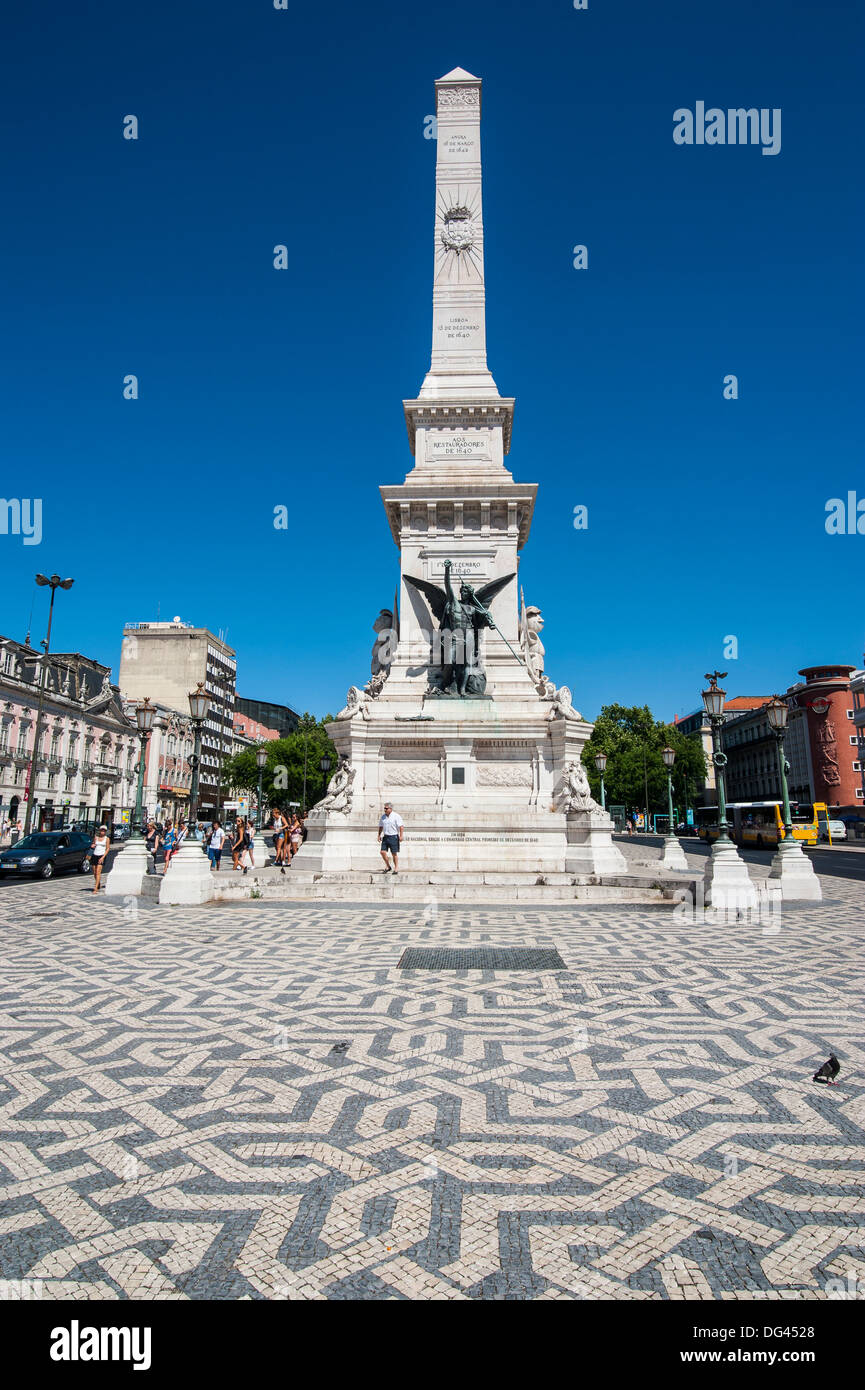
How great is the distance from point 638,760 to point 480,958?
70733mm

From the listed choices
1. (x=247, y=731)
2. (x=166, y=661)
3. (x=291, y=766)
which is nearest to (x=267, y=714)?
(x=247, y=731)

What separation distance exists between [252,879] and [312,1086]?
40.5ft

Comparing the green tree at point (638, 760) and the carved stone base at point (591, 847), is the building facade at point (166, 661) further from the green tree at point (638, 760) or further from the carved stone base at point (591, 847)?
the carved stone base at point (591, 847)

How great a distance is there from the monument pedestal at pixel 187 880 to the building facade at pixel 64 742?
33505 millimetres

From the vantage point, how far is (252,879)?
54.2ft

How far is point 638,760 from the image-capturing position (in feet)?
250

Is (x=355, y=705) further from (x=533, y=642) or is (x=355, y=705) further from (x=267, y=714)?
(x=267, y=714)

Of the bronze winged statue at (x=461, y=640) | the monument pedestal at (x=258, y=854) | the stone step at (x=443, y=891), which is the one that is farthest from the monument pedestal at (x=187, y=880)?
the bronze winged statue at (x=461, y=640)

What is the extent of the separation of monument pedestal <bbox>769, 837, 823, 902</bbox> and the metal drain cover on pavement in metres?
8.80

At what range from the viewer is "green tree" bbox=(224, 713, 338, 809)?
220 feet

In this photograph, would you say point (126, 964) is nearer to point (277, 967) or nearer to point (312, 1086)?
point (277, 967)

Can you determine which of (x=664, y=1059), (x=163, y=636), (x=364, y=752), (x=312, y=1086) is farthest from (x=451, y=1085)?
(x=163, y=636)

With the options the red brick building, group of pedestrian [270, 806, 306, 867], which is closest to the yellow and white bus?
the red brick building

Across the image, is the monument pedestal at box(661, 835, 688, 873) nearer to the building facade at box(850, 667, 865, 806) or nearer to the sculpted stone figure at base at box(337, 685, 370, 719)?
the sculpted stone figure at base at box(337, 685, 370, 719)
